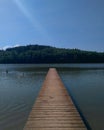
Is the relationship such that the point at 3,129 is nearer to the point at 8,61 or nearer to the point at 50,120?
the point at 50,120

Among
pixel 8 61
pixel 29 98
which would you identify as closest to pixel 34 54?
pixel 8 61

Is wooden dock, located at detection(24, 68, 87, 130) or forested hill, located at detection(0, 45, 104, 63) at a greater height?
forested hill, located at detection(0, 45, 104, 63)

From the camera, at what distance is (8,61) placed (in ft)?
435

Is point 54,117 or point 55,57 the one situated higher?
point 55,57

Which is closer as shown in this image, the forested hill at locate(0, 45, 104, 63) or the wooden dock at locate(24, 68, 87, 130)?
the wooden dock at locate(24, 68, 87, 130)

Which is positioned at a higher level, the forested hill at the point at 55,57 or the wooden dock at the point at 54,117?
the forested hill at the point at 55,57

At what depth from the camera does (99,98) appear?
559 inches

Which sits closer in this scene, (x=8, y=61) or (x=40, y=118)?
(x=40, y=118)

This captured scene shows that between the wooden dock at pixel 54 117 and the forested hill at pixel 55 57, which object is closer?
the wooden dock at pixel 54 117

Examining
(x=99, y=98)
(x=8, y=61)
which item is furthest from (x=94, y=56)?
(x=99, y=98)

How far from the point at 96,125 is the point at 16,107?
4.47 metres

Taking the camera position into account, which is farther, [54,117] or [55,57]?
[55,57]

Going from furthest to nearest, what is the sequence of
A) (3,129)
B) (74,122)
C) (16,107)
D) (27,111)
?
(16,107) → (27,111) → (3,129) → (74,122)

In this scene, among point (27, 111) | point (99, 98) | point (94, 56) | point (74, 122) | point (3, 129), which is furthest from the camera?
point (94, 56)
